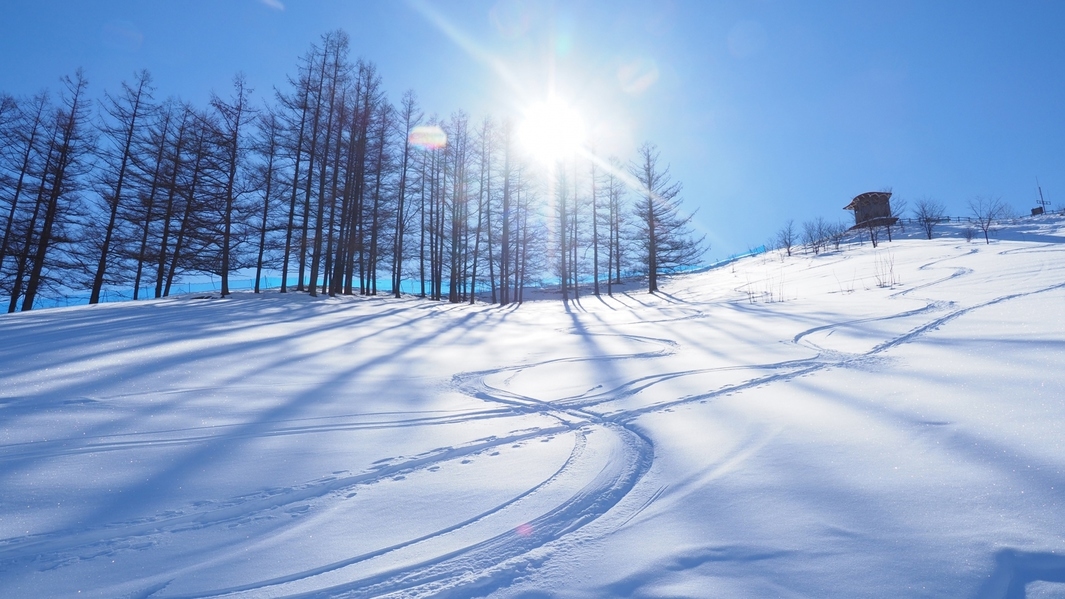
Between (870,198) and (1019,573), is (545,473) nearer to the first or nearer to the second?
(1019,573)

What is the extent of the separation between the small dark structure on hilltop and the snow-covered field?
42324 mm

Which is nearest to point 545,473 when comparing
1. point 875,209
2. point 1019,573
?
point 1019,573

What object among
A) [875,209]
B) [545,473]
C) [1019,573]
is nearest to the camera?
[1019,573]

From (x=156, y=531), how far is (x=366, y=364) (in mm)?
3259

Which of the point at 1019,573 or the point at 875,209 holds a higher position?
the point at 875,209

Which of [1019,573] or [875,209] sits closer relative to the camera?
[1019,573]

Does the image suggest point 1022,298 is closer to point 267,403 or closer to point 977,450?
point 977,450

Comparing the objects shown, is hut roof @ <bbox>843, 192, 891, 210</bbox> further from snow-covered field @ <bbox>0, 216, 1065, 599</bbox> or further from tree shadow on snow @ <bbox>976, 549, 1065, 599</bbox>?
tree shadow on snow @ <bbox>976, 549, 1065, 599</bbox>

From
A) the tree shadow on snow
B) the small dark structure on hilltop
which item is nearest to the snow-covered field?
the tree shadow on snow

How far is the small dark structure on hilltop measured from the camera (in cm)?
3972

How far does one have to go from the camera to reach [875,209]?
132 ft

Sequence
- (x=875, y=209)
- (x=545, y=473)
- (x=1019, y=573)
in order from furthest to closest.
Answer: (x=875, y=209)
(x=545, y=473)
(x=1019, y=573)

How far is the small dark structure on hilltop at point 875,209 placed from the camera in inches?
1564

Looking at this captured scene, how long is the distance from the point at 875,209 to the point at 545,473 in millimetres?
47998
